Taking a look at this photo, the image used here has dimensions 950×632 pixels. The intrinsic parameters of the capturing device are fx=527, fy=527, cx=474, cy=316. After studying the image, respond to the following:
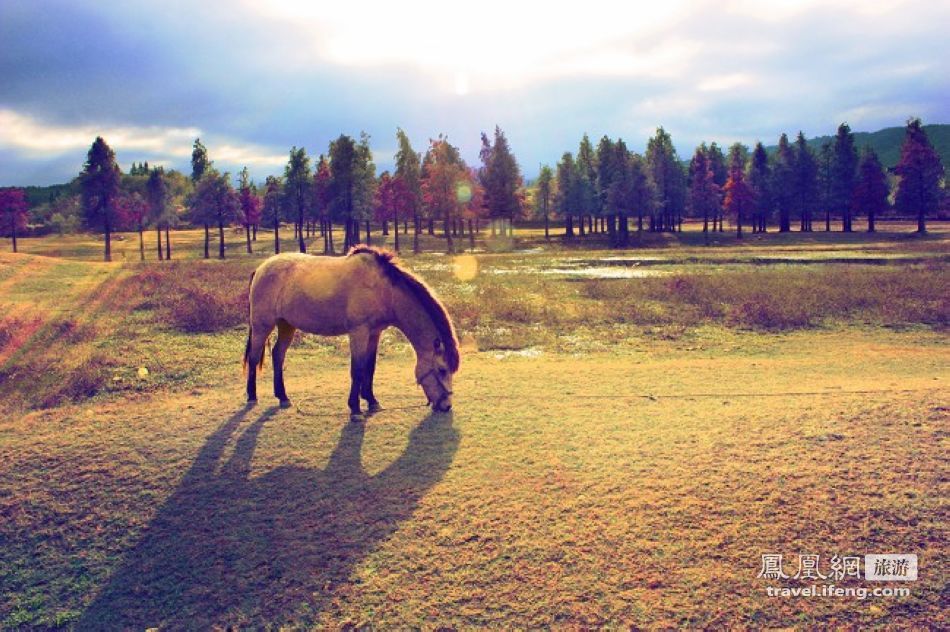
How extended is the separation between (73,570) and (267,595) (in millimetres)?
2256

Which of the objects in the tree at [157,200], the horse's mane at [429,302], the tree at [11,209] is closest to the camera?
the horse's mane at [429,302]

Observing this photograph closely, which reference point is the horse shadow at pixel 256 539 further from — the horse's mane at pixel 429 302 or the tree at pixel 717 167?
the tree at pixel 717 167

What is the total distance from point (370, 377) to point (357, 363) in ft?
1.92

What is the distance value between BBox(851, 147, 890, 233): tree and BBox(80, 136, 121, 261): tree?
95.7m

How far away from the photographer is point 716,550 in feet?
17.4

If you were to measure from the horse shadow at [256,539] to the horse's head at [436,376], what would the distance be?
57.2 inches

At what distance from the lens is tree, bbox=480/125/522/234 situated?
75562 millimetres

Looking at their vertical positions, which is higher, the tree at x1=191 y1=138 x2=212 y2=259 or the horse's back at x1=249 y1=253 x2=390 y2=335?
the tree at x1=191 y1=138 x2=212 y2=259

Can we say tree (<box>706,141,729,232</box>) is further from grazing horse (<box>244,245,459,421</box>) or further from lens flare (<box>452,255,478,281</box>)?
grazing horse (<box>244,245,459,421</box>)

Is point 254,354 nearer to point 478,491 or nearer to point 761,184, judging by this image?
point 478,491

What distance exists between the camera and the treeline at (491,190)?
6375cm

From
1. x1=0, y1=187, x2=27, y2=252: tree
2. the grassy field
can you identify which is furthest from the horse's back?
x1=0, y1=187, x2=27, y2=252: tree

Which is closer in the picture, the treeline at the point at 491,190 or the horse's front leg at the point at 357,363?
the horse's front leg at the point at 357,363

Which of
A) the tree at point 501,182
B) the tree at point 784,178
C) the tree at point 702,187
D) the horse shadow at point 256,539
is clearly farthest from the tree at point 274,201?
the tree at point 784,178
